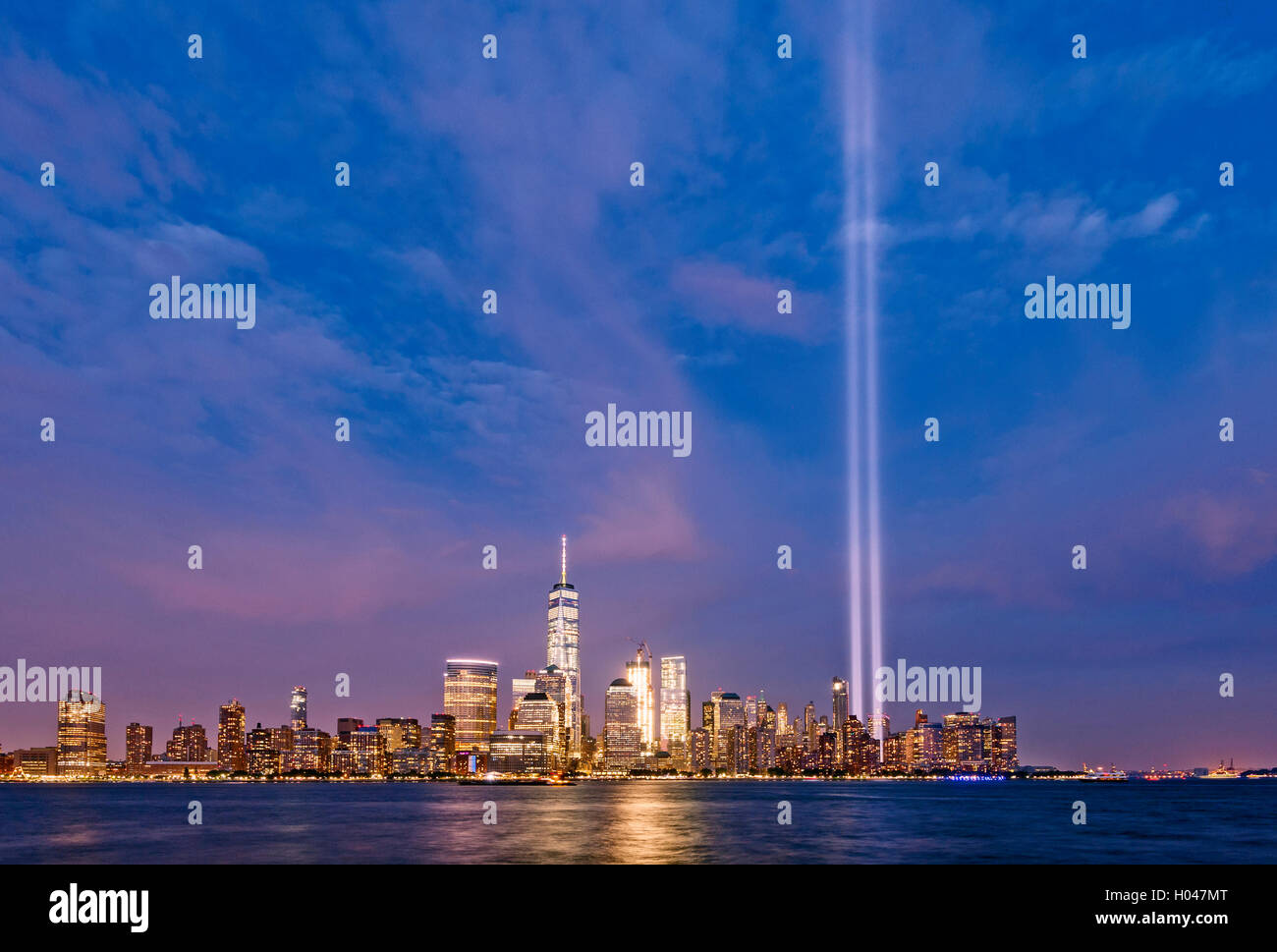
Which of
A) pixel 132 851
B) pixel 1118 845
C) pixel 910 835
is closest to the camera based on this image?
pixel 132 851
